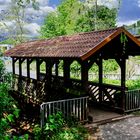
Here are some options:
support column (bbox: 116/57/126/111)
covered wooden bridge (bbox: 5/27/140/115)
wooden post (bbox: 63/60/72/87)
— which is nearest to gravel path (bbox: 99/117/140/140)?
support column (bbox: 116/57/126/111)

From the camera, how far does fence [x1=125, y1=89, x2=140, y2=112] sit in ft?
39.3

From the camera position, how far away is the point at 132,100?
480 inches

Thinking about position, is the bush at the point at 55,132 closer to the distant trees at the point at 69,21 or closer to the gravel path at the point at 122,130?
the gravel path at the point at 122,130

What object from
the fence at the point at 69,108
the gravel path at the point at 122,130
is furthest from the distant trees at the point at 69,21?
the fence at the point at 69,108

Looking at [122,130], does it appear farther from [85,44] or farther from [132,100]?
A: [85,44]

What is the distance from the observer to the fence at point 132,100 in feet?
39.3

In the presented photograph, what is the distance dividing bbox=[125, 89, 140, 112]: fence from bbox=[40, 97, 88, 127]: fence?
89.2 inches

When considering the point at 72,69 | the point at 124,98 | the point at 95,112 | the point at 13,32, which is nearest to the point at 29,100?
the point at 95,112

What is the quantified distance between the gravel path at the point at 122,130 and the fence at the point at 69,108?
84cm

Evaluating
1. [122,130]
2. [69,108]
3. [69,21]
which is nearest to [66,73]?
[69,108]

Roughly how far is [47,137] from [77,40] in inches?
193

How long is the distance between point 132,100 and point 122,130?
2.52 m

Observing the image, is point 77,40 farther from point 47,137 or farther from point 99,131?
point 47,137

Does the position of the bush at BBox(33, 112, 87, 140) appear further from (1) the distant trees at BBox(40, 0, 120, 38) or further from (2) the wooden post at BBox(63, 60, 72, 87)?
(1) the distant trees at BBox(40, 0, 120, 38)
